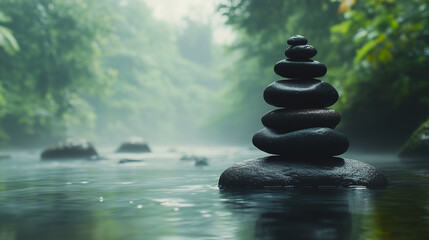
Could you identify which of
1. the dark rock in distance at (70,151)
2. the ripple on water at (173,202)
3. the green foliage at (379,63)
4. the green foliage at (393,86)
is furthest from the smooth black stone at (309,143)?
the dark rock in distance at (70,151)

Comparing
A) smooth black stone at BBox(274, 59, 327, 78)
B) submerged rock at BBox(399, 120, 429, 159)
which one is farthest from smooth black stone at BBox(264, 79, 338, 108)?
submerged rock at BBox(399, 120, 429, 159)

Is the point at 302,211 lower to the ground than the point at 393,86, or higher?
lower

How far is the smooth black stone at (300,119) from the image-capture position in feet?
33.0

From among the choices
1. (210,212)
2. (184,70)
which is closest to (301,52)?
(210,212)

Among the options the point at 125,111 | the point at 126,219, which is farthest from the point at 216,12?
the point at 125,111

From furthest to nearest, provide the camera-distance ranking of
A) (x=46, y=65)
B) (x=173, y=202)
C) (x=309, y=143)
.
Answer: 1. (x=46, y=65)
2. (x=309, y=143)
3. (x=173, y=202)

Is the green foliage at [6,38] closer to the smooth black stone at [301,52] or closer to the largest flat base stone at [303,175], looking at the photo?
the smooth black stone at [301,52]

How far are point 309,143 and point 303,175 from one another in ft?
2.37

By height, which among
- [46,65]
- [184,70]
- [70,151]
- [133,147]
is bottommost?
[70,151]

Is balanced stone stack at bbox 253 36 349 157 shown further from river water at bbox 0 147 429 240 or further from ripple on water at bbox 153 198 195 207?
ripple on water at bbox 153 198 195 207

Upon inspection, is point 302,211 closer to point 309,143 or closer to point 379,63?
point 309,143

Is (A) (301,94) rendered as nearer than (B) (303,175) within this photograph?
No

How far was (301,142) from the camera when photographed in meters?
9.74

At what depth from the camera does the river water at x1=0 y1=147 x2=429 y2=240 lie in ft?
16.5
